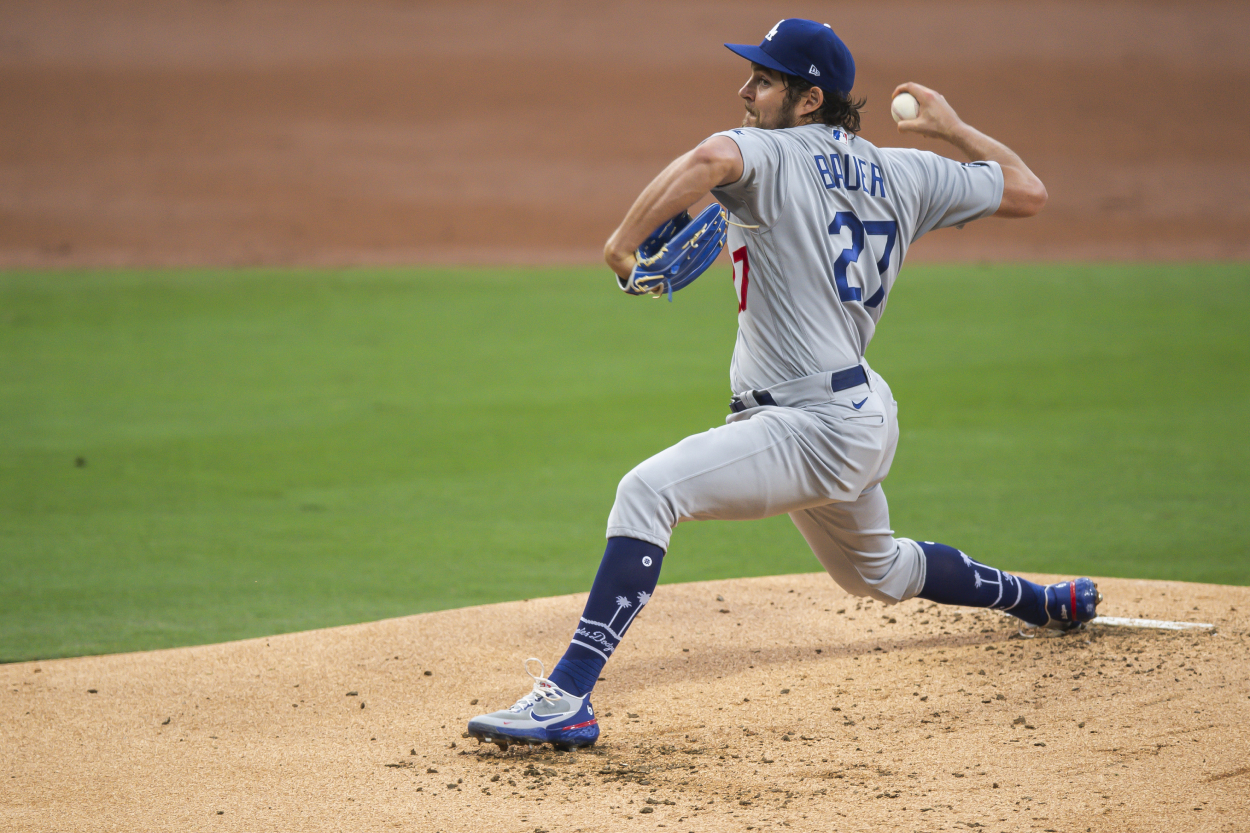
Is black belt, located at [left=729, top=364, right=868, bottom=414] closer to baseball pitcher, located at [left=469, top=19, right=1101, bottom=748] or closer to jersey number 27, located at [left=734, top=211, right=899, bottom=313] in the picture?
baseball pitcher, located at [left=469, top=19, right=1101, bottom=748]

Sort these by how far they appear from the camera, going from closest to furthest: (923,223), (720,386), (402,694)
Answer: (923,223)
(402,694)
(720,386)

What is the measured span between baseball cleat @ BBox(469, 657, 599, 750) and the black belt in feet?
2.68

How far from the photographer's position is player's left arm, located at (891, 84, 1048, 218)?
3207 mm

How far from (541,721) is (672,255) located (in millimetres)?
1136

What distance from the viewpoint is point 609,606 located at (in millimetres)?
2854

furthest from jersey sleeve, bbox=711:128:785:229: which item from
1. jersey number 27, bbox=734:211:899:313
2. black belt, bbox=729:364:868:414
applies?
black belt, bbox=729:364:868:414

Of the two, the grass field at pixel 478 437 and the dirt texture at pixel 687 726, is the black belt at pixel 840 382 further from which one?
the grass field at pixel 478 437

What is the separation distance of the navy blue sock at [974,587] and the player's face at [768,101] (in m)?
1.27

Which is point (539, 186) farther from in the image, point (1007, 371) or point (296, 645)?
point (296, 645)

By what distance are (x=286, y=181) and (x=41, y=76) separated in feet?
16.1

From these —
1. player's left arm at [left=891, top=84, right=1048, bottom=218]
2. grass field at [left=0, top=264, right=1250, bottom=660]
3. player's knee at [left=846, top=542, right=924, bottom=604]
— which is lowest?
grass field at [left=0, top=264, right=1250, bottom=660]

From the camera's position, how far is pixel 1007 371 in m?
9.38

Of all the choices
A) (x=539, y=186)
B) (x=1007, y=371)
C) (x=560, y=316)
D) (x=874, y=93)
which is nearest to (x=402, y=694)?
(x=1007, y=371)

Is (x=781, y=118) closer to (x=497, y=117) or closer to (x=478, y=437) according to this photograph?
(x=478, y=437)
